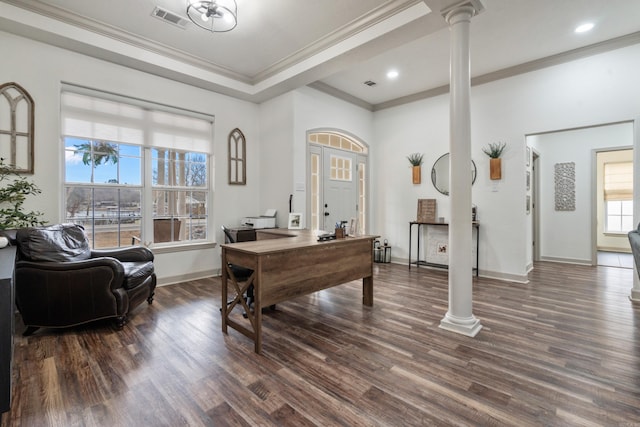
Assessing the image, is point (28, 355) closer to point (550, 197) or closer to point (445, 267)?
point (445, 267)

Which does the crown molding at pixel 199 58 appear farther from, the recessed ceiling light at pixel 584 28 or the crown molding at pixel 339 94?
the recessed ceiling light at pixel 584 28

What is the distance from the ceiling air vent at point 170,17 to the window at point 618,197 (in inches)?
350

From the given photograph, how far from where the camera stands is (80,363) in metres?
2.22

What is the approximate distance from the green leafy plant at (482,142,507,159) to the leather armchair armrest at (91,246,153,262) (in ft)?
16.5

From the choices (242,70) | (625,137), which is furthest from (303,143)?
(625,137)

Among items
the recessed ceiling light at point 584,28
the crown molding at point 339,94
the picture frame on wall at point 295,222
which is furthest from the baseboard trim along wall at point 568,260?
the picture frame on wall at point 295,222

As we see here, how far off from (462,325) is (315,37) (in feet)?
11.9

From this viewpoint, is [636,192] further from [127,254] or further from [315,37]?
[127,254]

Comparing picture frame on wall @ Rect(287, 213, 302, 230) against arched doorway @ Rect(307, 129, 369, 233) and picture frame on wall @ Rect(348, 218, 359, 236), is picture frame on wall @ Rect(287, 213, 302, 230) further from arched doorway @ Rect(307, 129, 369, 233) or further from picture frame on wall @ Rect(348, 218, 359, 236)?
picture frame on wall @ Rect(348, 218, 359, 236)

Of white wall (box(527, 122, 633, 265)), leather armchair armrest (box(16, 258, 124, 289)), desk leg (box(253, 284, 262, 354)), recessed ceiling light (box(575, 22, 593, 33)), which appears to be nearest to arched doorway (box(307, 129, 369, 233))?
desk leg (box(253, 284, 262, 354))

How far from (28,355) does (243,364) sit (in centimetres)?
166

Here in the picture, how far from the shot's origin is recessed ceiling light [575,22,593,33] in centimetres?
351

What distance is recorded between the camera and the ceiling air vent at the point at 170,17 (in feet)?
10.6

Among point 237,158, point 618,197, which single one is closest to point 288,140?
point 237,158
